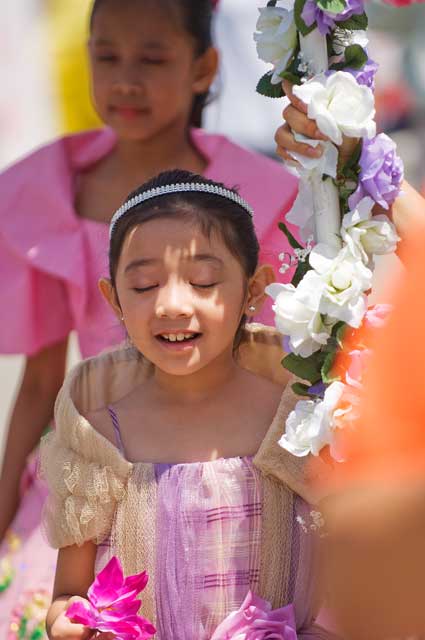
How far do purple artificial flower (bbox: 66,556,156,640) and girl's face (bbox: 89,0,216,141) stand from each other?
1.47 m

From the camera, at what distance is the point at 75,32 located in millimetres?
5453

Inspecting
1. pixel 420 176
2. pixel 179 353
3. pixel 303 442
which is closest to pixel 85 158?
pixel 179 353

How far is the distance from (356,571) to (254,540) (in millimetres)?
592

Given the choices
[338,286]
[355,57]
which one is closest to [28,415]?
[338,286]

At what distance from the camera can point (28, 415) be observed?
131 inches

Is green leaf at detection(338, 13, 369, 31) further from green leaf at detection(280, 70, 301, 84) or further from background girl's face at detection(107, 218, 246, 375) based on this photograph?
background girl's face at detection(107, 218, 246, 375)

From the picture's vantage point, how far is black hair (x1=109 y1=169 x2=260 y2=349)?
219 centimetres

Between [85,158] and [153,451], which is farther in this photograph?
[85,158]

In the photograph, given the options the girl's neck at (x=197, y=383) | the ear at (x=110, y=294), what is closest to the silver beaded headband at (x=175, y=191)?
the ear at (x=110, y=294)

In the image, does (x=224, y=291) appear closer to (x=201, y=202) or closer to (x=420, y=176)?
(x=201, y=202)

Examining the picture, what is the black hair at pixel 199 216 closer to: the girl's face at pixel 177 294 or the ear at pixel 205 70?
the girl's face at pixel 177 294

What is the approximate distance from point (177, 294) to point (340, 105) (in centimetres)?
45

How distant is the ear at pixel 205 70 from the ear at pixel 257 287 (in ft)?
3.61
